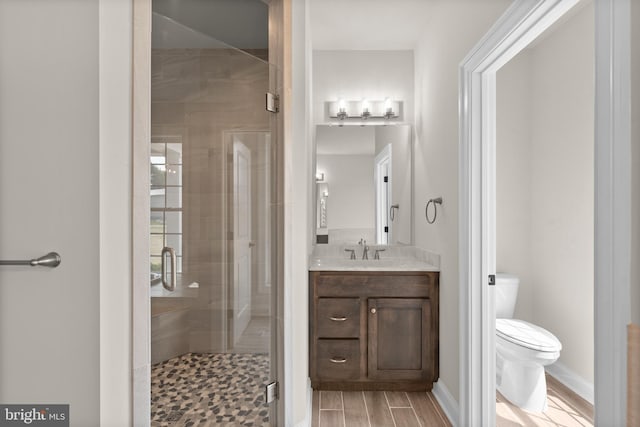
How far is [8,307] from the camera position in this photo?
1.17m

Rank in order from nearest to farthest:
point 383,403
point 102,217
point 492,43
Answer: point 102,217 → point 492,43 → point 383,403

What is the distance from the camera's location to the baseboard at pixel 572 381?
7.70 feet

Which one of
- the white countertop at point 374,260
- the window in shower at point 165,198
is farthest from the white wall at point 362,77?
the window in shower at point 165,198

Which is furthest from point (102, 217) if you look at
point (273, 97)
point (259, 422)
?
point (259, 422)

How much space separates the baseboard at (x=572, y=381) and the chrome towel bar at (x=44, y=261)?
9.83ft

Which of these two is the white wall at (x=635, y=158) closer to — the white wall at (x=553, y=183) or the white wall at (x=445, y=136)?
the white wall at (x=445, y=136)

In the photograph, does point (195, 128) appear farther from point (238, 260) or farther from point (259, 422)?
point (259, 422)

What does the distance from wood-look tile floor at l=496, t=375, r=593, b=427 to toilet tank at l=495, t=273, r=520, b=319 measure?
0.57 metres

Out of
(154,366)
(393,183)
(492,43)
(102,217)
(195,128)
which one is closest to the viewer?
(102,217)

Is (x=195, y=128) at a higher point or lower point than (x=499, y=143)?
lower

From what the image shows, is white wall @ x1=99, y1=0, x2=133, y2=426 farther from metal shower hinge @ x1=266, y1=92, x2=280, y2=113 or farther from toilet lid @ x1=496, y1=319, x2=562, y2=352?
toilet lid @ x1=496, y1=319, x2=562, y2=352

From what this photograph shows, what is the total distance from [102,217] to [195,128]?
0.54m
